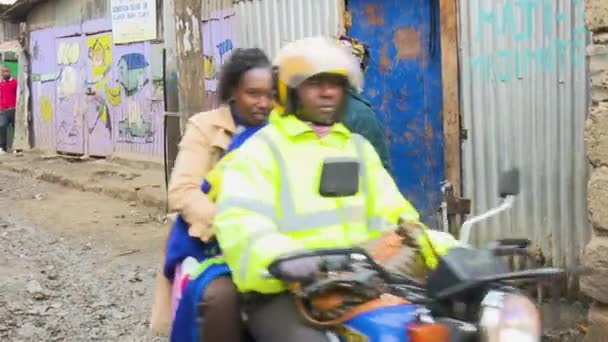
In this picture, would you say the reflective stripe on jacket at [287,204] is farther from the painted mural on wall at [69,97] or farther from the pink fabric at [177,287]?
the painted mural on wall at [69,97]

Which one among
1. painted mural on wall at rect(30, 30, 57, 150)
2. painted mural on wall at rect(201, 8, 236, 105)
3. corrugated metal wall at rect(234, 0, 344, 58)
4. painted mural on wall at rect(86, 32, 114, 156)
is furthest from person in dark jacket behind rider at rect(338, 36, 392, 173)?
painted mural on wall at rect(30, 30, 57, 150)

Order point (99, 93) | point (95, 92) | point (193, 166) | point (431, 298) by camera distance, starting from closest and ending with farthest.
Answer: point (431, 298) → point (193, 166) → point (99, 93) → point (95, 92)

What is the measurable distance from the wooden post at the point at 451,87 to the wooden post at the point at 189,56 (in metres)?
2.26

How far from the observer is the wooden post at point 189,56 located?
8047mm

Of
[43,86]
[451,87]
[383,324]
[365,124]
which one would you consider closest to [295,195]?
[383,324]

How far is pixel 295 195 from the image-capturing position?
2.94m

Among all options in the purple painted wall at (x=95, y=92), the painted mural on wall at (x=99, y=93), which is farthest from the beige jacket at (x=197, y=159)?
the painted mural on wall at (x=99, y=93)

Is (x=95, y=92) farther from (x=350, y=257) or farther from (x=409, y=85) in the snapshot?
(x=350, y=257)

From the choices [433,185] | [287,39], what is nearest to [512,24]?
[433,185]

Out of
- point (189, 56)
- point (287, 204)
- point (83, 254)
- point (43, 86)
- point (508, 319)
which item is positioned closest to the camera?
point (508, 319)

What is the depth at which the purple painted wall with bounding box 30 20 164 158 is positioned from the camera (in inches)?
612

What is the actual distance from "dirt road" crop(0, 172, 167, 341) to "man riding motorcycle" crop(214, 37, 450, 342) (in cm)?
356

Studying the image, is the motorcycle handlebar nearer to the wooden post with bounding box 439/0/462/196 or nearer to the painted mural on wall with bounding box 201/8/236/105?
the wooden post with bounding box 439/0/462/196

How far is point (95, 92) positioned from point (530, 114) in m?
12.3
